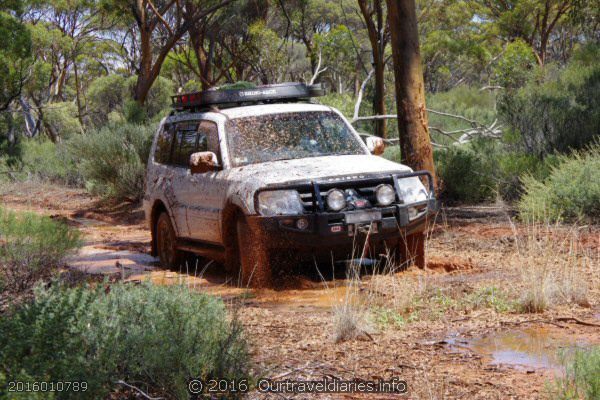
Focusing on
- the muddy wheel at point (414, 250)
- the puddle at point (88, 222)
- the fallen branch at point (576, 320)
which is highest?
the muddy wheel at point (414, 250)

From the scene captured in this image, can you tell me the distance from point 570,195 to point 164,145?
191 inches

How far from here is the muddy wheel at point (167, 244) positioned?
9.95 m

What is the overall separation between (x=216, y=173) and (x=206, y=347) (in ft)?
14.5

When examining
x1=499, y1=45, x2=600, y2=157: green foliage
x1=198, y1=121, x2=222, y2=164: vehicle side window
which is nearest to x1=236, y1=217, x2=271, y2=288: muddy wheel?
x1=198, y1=121, x2=222, y2=164: vehicle side window

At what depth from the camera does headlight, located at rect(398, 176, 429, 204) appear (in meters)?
8.32

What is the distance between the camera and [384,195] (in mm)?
8086

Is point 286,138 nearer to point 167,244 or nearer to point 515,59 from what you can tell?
point 167,244

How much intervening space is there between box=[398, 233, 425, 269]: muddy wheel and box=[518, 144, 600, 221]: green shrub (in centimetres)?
233

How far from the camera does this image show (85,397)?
12.8 feet

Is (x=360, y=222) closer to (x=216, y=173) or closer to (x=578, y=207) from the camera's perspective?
(x=216, y=173)

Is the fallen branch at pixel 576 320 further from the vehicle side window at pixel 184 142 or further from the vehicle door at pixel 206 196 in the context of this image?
the vehicle side window at pixel 184 142

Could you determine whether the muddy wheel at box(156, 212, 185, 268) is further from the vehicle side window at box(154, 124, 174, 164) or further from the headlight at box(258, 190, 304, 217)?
the headlight at box(258, 190, 304, 217)

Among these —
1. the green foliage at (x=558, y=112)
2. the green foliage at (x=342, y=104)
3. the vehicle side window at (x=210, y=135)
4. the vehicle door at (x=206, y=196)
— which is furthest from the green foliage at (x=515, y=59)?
the vehicle door at (x=206, y=196)

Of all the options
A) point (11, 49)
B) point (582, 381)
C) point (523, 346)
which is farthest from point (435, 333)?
point (11, 49)
